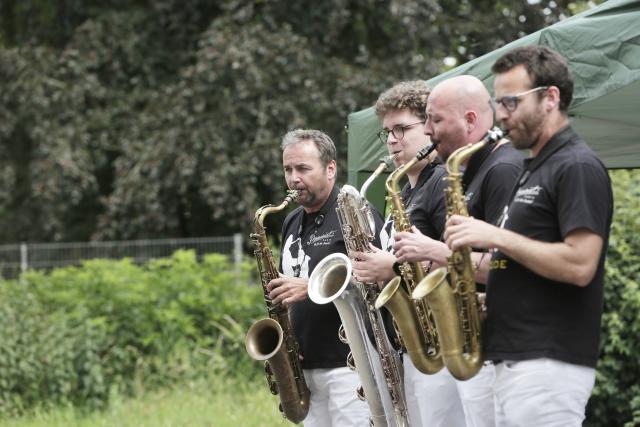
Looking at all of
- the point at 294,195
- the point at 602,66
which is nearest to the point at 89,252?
the point at 294,195

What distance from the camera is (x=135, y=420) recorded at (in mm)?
8055

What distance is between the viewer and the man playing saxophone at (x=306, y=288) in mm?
4922

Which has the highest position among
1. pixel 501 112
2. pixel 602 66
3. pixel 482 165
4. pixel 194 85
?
pixel 194 85

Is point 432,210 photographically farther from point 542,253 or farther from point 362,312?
point 542,253

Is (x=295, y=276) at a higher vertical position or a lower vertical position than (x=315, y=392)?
higher

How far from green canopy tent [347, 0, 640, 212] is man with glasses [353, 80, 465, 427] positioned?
1.61 feet

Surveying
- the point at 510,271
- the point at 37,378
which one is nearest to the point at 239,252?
the point at 37,378

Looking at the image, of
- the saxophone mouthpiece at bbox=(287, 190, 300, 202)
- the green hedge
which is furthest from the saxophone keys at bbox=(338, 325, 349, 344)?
the green hedge

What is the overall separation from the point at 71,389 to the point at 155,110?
22.8 ft

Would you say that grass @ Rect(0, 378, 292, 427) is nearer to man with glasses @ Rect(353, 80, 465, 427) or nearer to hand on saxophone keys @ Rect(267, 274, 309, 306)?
hand on saxophone keys @ Rect(267, 274, 309, 306)

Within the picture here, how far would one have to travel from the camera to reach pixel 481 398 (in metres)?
3.94

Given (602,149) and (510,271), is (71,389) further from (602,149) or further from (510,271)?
(510,271)

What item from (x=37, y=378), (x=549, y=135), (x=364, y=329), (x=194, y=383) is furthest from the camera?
(x=194, y=383)

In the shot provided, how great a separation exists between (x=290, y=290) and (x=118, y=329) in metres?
4.97
